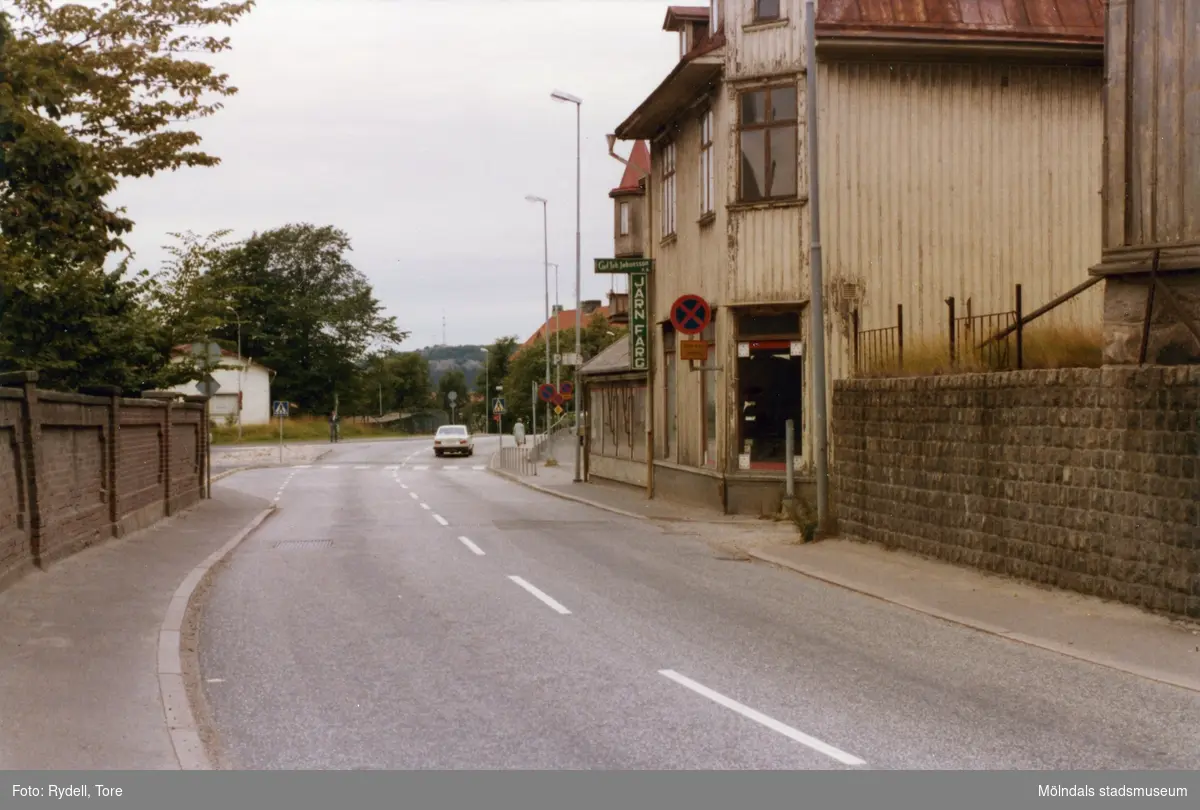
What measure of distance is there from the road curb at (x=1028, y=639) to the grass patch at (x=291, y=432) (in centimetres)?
6537

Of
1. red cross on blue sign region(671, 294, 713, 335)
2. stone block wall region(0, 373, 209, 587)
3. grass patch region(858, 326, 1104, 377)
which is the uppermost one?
red cross on blue sign region(671, 294, 713, 335)

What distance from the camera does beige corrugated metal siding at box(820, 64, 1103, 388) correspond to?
21.8 metres

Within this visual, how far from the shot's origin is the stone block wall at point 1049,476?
1036cm

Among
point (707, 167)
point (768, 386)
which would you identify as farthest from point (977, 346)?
point (707, 167)

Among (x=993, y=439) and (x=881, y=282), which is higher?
Result: (x=881, y=282)

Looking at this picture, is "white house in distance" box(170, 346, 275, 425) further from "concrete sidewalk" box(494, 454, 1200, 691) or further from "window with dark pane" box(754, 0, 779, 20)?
"concrete sidewalk" box(494, 454, 1200, 691)

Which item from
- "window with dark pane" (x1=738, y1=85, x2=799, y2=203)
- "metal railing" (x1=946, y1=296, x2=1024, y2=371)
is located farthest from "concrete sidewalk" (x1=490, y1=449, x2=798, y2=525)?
"metal railing" (x1=946, y1=296, x2=1024, y2=371)

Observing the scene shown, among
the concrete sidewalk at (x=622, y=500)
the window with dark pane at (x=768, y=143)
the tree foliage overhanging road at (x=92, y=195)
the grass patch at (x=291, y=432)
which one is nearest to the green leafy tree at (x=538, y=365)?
the grass patch at (x=291, y=432)

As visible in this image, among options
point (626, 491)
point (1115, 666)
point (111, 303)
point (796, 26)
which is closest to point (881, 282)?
point (796, 26)

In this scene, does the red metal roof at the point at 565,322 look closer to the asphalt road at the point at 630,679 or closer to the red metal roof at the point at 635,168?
the red metal roof at the point at 635,168

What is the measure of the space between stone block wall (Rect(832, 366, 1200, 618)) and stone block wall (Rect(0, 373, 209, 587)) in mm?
9808

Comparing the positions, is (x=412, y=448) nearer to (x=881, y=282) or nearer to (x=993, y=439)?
(x=881, y=282)
